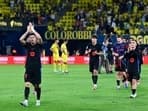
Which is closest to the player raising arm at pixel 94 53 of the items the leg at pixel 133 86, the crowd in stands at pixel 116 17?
the leg at pixel 133 86

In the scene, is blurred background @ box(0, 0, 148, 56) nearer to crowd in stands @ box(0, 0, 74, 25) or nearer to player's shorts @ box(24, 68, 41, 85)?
crowd in stands @ box(0, 0, 74, 25)

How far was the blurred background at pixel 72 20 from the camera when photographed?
48062 mm

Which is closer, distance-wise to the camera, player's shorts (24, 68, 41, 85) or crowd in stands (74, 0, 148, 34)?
player's shorts (24, 68, 41, 85)

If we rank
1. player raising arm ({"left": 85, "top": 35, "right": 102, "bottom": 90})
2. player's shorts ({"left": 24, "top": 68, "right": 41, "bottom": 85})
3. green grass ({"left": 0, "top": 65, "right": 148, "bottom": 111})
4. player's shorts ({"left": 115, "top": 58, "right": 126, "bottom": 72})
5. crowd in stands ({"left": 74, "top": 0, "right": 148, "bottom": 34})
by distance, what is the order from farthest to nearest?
1. crowd in stands ({"left": 74, "top": 0, "right": 148, "bottom": 34})
2. player's shorts ({"left": 115, "top": 58, "right": 126, "bottom": 72})
3. player raising arm ({"left": 85, "top": 35, "right": 102, "bottom": 90})
4. player's shorts ({"left": 24, "top": 68, "right": 41, "bottom": 85})
5. green grass ({"left": 0, "top": 65, "right": 148, "bottom": 111})

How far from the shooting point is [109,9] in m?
51.4

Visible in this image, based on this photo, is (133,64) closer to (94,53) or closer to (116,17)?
(94,53)

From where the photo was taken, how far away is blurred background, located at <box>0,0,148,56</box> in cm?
4806

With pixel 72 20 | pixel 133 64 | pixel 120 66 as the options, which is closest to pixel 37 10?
pixel 72 20

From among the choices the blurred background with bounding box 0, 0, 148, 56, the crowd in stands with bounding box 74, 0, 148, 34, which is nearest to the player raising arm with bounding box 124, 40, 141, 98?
the blurred background with bounding box 0, 0, 148, 56

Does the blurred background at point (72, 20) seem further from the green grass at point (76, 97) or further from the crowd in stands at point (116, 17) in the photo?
the green grass at point (76, 97)

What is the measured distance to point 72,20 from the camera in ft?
168

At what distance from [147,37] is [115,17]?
3.61 metres

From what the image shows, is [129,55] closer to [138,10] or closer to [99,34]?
[99,34]

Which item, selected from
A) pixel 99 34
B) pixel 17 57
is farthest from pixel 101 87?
pixel 17 57
